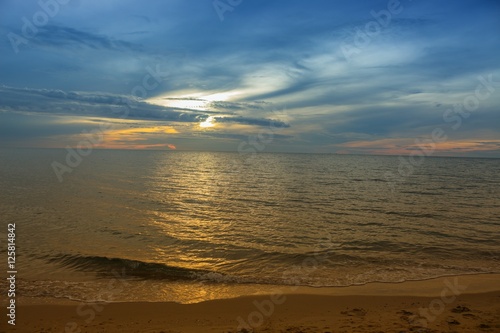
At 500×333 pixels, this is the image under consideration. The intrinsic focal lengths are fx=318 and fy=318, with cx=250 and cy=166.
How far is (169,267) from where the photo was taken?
1509 cm

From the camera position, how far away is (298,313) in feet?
34.2

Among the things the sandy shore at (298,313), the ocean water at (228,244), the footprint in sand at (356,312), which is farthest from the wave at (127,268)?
the footprint in sand at (356,312)

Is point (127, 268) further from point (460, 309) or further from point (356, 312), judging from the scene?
point (460, 309)

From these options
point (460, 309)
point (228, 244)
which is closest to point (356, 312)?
point (460, 309)

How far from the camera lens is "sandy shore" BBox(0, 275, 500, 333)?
365 inches

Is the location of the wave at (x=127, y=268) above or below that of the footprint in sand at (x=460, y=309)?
below

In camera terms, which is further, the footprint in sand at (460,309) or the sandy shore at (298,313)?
the footprint in sand at (460,309)

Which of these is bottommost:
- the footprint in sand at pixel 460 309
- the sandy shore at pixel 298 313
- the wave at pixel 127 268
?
the wave at pixel 127 268

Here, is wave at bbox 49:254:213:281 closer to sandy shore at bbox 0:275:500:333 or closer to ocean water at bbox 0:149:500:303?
ocean water at bbox 0:149:500:303

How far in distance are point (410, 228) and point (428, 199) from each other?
1662 centimetres

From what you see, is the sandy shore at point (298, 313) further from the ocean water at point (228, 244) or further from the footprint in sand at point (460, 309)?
the ocean water at point (228, 244)

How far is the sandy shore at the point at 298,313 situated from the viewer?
9.28 metres

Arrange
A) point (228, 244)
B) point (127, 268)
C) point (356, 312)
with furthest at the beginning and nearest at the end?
point (228, 244), point (127, 268), point (356, 312)

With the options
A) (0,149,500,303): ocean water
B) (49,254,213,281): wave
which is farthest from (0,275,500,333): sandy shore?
(49,254,213,281): wave
